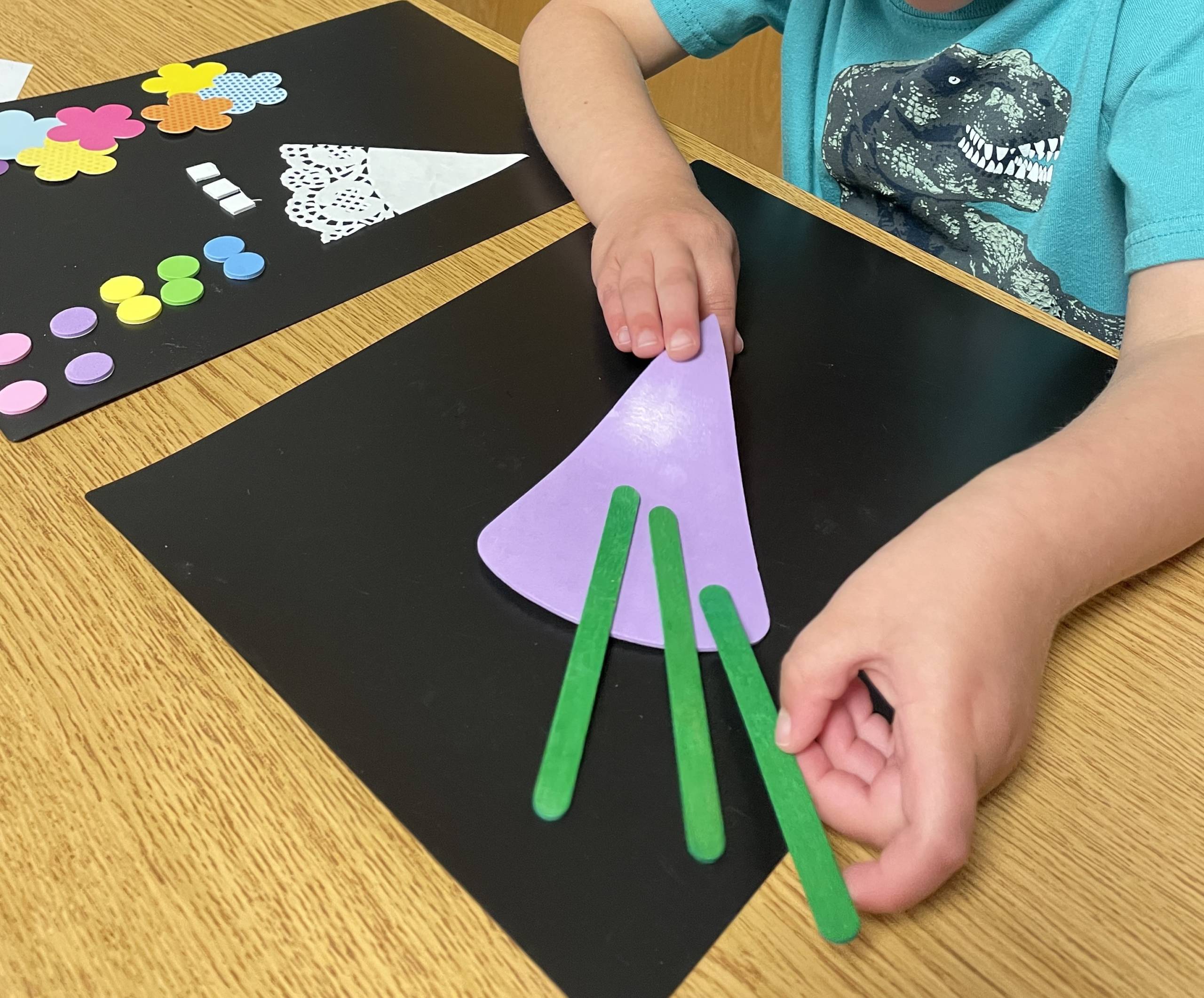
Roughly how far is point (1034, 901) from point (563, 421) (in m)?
0.28

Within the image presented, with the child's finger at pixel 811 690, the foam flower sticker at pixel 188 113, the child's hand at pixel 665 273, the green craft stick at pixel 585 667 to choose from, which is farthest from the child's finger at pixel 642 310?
the foam flower sticker at pixel 188 113

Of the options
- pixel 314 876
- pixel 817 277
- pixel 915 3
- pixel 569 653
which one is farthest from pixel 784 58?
pixel 314 876

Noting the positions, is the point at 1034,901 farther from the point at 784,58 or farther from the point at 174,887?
the point at 784,58

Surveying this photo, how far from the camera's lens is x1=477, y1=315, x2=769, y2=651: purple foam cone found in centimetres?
38

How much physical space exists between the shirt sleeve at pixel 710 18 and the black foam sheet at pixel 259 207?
129 mm

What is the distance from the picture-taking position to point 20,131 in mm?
632

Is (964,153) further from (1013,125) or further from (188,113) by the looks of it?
(188,113)

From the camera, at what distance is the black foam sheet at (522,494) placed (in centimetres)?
31

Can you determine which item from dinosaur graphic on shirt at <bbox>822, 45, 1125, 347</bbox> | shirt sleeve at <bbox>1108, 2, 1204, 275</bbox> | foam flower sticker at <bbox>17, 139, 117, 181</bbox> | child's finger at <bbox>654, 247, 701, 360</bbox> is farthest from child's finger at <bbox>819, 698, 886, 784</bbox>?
foam flower sticker at <bbox>17, 139, 117, 181</bbox>

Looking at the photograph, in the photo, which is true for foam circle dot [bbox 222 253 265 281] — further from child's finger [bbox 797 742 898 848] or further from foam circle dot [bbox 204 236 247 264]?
child's finger [bbox 797 742 898 848]

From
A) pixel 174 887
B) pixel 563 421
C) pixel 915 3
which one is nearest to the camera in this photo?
pixel 174 887

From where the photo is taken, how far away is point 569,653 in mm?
368

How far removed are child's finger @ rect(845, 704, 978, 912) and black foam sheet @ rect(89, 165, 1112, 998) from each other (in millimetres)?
37

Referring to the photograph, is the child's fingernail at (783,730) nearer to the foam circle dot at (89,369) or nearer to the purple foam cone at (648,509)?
the purple foam cone at (648,509)
